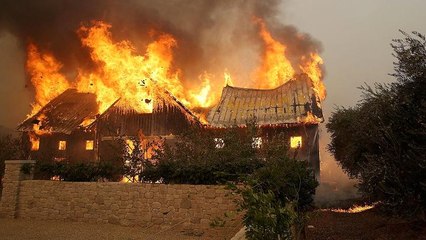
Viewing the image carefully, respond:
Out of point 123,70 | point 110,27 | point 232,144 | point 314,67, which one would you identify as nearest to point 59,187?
point 232,144

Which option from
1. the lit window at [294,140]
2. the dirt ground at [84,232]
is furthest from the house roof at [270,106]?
the dirt ground at [84,232]

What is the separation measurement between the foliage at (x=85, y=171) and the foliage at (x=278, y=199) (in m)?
7.32

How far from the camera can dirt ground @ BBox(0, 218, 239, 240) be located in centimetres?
1038

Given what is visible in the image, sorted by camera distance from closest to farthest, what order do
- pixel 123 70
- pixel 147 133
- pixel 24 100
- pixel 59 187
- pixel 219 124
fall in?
pixel 59 187 < pixel 219 124 < pixel 147 133 < pixel 123 70 < pixel 24 100

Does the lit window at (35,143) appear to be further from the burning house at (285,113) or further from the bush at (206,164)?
the bush at (206,164)

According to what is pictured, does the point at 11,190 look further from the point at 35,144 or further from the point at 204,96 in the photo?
the point at 35,144

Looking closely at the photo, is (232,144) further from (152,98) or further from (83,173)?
(152,98)

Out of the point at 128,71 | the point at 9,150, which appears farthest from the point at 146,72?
the point at 9,150

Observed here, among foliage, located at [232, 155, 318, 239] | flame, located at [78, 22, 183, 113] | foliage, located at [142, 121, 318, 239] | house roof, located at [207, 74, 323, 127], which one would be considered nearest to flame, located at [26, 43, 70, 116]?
flame, located at [78, 22, 183, 113]

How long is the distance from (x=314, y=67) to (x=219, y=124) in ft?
36.3

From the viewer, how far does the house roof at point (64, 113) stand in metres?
29.1

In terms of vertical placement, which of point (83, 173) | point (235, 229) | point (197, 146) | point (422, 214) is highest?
point (197, 146)

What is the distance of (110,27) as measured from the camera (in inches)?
1174

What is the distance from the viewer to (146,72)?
89.3 feet
